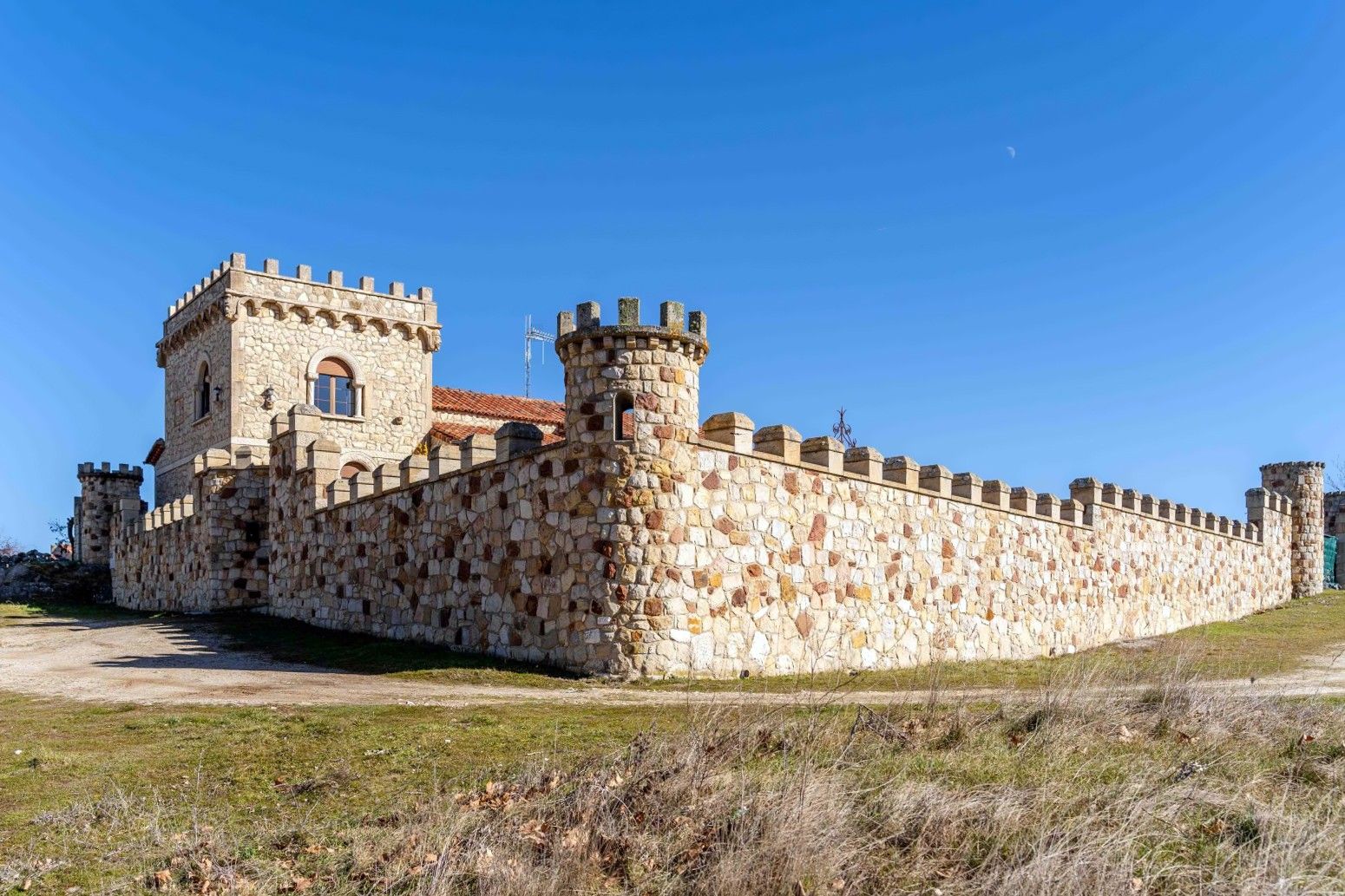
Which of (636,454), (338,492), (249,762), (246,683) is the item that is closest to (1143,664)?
(636,454)

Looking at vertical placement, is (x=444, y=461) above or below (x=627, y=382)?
below

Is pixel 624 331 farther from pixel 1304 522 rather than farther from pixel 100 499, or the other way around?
pixel 100 499

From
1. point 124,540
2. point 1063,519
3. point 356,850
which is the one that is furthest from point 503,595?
point 124,540

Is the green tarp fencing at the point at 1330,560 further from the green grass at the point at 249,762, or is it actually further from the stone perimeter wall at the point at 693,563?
the green grass at the point at 249,762

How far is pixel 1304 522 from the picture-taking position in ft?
114

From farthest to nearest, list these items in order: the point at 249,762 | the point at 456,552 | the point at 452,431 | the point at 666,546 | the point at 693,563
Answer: the point at 452,431, the point at 456,552, the point at 693,563, the point at 666,546, the point at 249,762

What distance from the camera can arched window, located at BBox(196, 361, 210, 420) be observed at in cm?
3688

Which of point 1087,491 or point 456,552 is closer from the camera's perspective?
point 456,552

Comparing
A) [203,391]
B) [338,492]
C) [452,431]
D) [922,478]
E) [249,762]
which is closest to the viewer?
[249,762]

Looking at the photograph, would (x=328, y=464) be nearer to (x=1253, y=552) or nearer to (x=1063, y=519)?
(x=1063, y=519)

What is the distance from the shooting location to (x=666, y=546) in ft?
43.6

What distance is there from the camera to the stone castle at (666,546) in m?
13.4

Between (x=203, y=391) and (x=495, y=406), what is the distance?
34.3 feet

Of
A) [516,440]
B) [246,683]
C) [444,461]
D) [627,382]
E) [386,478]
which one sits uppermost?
[627,382]
